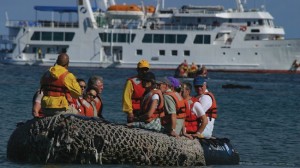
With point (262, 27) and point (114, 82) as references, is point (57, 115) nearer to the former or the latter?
point (114, 82)

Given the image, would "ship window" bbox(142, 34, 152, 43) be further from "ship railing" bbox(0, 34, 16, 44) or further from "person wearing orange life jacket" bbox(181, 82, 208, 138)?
"person wearing orange life jacket" bbox(181, 82, 208, 138)

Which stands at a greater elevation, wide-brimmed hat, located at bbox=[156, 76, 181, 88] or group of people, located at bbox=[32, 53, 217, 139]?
wide-brimmed hat, located at bbox=[156, 76, 181, 88]

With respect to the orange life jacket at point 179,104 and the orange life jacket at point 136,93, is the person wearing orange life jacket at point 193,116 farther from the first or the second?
the orange life jacket at point 136,93

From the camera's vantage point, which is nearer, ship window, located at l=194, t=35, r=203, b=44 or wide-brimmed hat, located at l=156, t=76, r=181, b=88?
wide-brimmed hat, located at l=156, t=76, r=181, b=88

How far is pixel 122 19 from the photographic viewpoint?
99812 mm

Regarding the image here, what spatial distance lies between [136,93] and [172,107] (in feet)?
3.43

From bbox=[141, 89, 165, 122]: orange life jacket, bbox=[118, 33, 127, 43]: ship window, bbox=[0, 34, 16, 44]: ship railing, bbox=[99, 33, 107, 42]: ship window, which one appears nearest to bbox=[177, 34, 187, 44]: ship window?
bbox=[118, 33, 127, 43]: ship window

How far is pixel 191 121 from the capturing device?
19.0m

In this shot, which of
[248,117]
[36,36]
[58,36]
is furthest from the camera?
[36,36]

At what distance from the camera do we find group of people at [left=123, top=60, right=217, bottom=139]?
58.6 feet

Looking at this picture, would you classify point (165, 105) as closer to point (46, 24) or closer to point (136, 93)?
point (136, 93)

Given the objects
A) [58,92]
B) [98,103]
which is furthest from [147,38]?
[58,92]

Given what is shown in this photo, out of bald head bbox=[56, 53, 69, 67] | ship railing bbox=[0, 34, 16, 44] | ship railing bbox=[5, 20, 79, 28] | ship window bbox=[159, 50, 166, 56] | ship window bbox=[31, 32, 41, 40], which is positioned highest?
bald head bbox=[56, 53, 69, 67]

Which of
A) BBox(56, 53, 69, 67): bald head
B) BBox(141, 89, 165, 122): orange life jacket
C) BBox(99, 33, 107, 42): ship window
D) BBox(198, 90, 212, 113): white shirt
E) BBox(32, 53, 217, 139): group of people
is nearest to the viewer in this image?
BBox(56, 53, 69, 67): bald head
